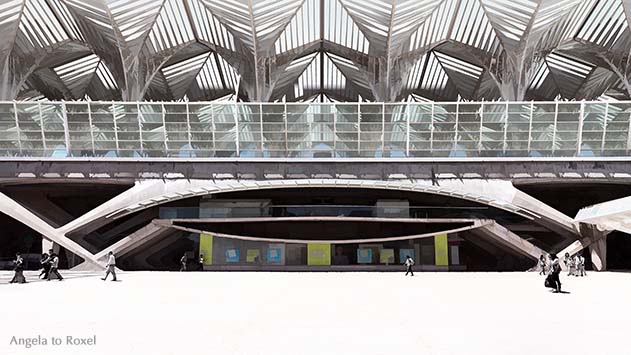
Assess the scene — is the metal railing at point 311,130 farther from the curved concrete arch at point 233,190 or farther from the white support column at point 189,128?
the curved concrete arch at point 233,190

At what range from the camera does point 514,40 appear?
37.4m

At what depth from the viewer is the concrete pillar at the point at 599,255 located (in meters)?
29.3

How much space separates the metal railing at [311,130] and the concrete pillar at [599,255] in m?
5.59

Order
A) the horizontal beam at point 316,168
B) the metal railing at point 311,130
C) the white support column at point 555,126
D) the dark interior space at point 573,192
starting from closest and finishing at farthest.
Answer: the white support column at point 555,126 → the metal railing at point 311,130 → the horizontal beam at point 316,168 → the dark interior space at point 573,192

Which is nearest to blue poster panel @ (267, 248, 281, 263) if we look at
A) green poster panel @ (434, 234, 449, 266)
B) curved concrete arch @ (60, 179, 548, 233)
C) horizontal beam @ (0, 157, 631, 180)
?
curved concrete arch @ (60, 179, 548, 233)

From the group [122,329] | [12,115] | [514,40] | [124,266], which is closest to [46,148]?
[12,115]

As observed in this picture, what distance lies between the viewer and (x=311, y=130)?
32.5 metres

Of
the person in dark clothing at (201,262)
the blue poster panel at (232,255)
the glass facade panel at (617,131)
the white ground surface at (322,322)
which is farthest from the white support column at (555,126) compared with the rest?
the person in dark clothing at (201,262)

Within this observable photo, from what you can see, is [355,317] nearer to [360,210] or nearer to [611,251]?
[360,210]

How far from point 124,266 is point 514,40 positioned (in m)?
30.5

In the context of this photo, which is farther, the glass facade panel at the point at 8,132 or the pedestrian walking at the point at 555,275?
the glass facade panel at the point at 8,132

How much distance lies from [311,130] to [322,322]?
2390 centimetres

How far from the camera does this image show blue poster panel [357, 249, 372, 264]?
30281 millimetres

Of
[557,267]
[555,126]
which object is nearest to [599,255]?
[555,126]
